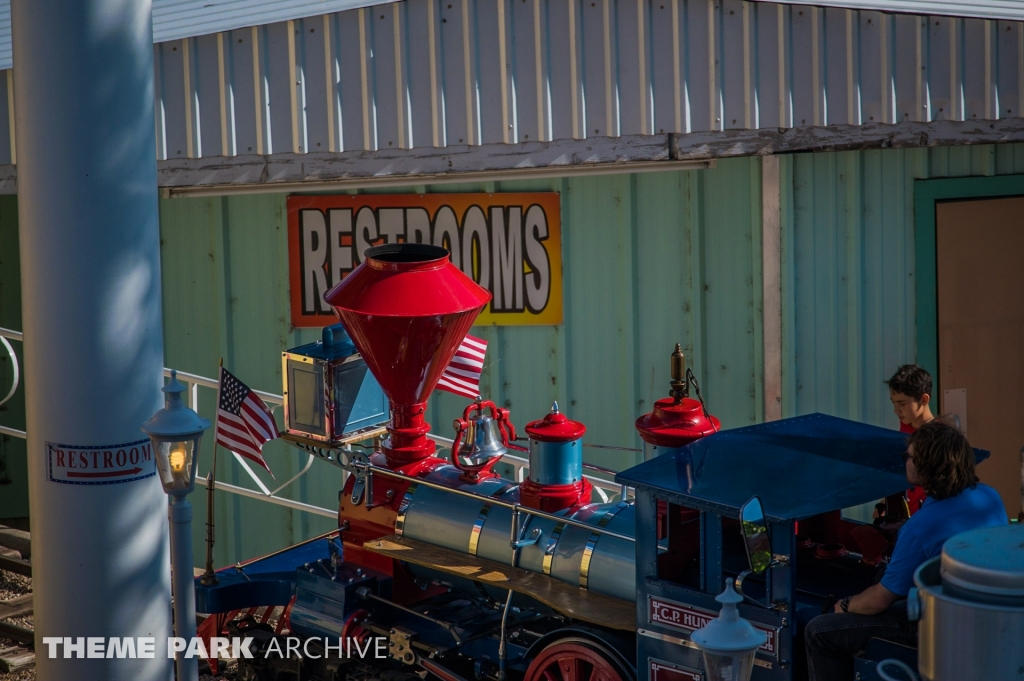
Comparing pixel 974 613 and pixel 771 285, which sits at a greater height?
pixel 771 285

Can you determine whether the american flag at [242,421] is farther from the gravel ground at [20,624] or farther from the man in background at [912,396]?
the man in background at [912,396]

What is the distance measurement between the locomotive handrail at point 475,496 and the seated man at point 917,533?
1.11 m

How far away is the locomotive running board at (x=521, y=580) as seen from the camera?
18.0 feet

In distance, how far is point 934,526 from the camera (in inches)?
180

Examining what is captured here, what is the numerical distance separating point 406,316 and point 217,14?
3653 mm

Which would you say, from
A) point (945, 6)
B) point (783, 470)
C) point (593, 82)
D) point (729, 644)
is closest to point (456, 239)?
point (593, 82)

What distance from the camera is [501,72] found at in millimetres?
8102

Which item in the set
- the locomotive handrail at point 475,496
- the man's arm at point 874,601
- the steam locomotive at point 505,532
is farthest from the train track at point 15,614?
the man's arm at point 874,601

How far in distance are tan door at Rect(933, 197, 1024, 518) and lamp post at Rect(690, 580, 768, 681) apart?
16.9ft

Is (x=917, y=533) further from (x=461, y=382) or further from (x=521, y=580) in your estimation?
(x=461, y=382)

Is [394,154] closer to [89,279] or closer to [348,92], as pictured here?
[348,92]

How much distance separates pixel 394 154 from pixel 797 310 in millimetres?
3170

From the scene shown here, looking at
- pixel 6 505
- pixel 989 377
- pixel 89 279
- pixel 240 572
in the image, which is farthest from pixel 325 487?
pixel 989 377

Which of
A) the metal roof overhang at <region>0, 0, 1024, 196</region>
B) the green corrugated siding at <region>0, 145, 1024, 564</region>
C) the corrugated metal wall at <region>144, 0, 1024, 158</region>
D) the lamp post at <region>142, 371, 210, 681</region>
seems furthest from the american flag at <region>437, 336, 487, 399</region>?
the lamp post at <region>142, 371, 210, 681</region>
